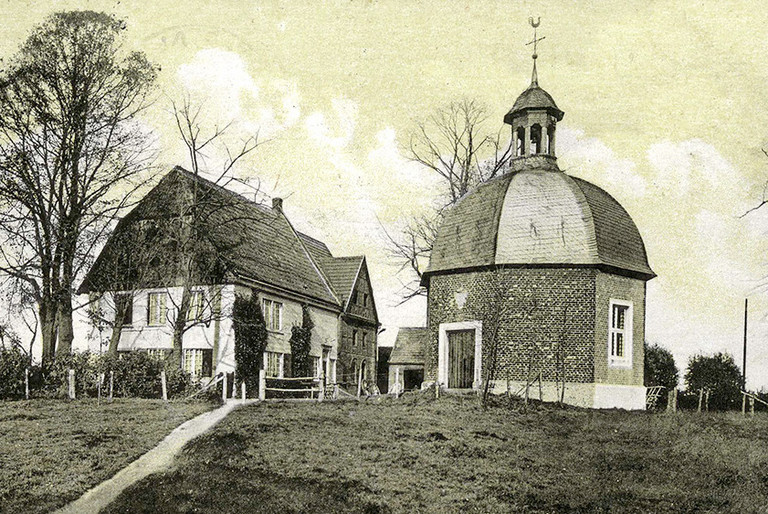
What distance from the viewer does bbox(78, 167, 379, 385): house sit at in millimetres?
30938

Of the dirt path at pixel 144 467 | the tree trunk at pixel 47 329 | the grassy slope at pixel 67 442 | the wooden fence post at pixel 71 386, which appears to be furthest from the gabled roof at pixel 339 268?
the dirt path at pixel 144 467

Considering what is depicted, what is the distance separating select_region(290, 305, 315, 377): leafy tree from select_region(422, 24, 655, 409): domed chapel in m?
8.43

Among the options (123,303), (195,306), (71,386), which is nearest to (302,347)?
(195,306)

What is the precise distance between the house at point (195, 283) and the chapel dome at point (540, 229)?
761cm

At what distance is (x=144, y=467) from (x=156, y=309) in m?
17.6

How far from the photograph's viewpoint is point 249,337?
31.9 m

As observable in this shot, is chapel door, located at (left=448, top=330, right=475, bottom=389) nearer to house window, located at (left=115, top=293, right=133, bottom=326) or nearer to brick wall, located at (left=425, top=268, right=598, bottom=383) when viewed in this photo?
brick wall, located at (left=425, top=268, right=598, bottom=383)

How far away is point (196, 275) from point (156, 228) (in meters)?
2.35

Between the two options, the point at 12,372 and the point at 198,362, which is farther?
the point at 198,362

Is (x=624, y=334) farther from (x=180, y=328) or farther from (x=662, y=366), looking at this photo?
(x=180, y=328)

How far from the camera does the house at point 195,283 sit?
30.9 meters

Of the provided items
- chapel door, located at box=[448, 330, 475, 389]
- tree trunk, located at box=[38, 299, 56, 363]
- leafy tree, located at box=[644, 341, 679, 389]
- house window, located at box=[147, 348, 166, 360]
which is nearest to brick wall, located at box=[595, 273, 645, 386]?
chapel door, located at box=[448, 330, 475, 389]

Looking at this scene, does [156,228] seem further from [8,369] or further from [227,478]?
[227,478]

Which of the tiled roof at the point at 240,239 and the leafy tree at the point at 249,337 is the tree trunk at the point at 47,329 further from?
the leafy tree at the point at 249,337
